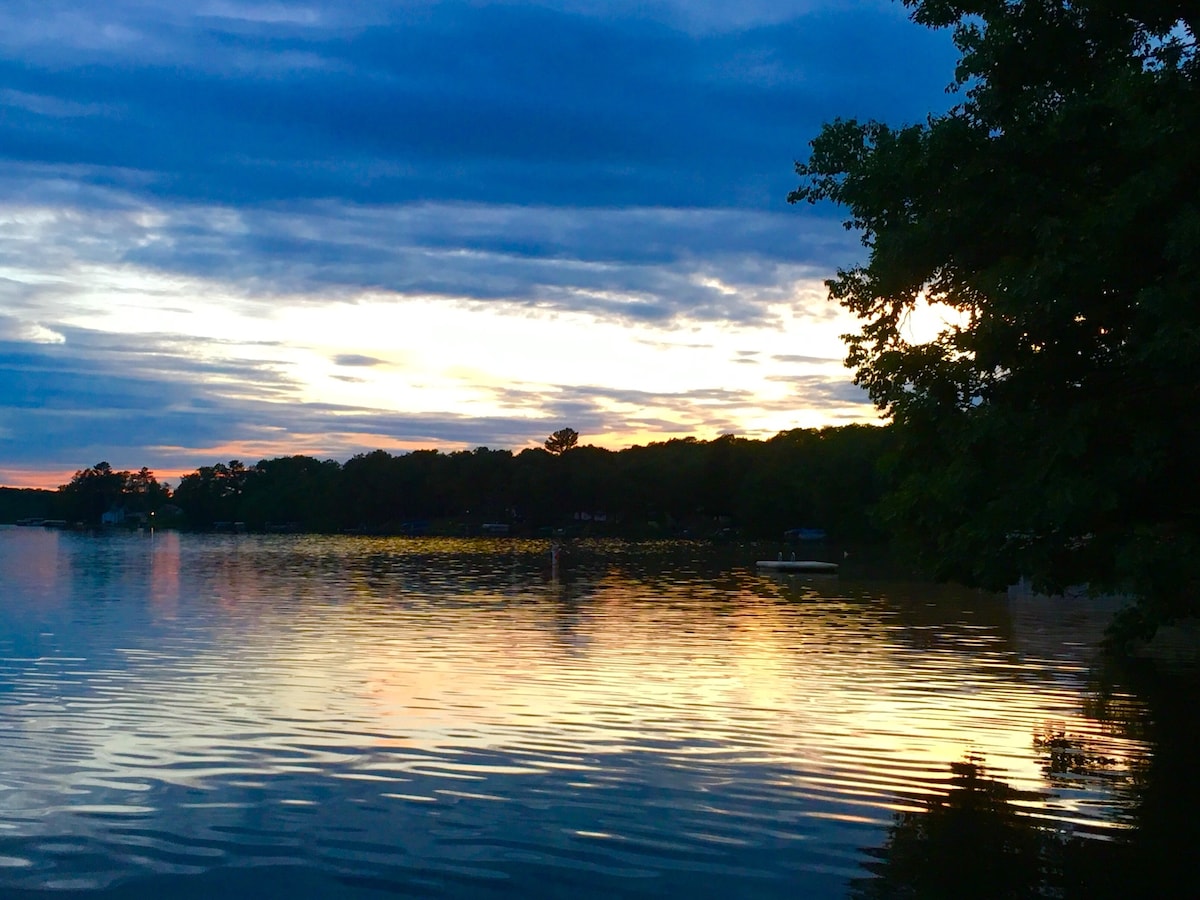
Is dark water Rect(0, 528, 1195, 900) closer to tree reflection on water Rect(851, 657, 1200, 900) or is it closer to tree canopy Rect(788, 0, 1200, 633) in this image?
tree reflection on water Rect(851, 657, 1200, 900)

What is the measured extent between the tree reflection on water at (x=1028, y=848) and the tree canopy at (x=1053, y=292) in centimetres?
327

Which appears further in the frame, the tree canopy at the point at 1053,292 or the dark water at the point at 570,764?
the tree canopy at the point at 1053,292

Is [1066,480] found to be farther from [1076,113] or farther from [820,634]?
[820,634]

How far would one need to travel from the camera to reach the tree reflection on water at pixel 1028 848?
583 inches

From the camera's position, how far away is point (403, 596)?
67625mm

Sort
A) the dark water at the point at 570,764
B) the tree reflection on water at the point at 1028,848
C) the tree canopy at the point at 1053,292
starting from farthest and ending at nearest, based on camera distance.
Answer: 1. the tree canopy at the point at 1053,292
2. the dark water at the point at 570,764
3. the tree reflection on water at the point at 1028,848

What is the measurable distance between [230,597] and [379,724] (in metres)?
43.5

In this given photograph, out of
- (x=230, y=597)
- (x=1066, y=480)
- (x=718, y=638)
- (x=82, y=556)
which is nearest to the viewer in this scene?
(x=1066, y=480)

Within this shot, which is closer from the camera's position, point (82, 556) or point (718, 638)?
point (718, 638)

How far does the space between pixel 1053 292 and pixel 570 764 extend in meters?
11.3

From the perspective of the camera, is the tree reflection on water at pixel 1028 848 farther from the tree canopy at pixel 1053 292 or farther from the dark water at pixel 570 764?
the tree canopy at pixel 1053 292

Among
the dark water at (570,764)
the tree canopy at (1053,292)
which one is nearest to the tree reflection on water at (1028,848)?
the dark water at (570,764)

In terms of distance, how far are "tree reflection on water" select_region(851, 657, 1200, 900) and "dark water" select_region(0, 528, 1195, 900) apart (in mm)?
66

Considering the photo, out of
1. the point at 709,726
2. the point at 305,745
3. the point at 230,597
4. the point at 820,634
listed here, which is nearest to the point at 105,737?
the point at 305,745
